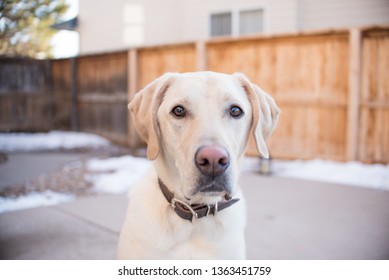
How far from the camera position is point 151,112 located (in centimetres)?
178

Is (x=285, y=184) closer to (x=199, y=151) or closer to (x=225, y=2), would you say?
(x=199, y=151)

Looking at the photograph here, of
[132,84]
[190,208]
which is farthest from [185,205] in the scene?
[132,84]

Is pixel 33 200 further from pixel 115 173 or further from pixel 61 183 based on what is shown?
pixel 115 173

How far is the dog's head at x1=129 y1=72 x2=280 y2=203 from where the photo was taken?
1.51 m

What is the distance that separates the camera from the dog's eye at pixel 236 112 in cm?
176

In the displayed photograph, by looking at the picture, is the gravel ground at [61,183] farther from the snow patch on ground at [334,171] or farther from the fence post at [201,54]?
the fence post at [201,54]

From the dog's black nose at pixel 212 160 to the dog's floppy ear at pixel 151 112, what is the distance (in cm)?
32

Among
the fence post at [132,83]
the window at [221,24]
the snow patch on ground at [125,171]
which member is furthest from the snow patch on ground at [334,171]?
the window at [221,24]

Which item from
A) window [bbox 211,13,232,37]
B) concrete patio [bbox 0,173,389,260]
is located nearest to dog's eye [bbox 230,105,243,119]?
concrete patio [bbox 0,173,389,260]

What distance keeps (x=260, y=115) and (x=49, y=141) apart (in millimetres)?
4724

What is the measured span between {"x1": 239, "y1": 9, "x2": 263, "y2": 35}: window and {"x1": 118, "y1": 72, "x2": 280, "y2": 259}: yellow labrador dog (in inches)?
223

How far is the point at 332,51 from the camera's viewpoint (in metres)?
5.51

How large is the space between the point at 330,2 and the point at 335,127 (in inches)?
72.7
